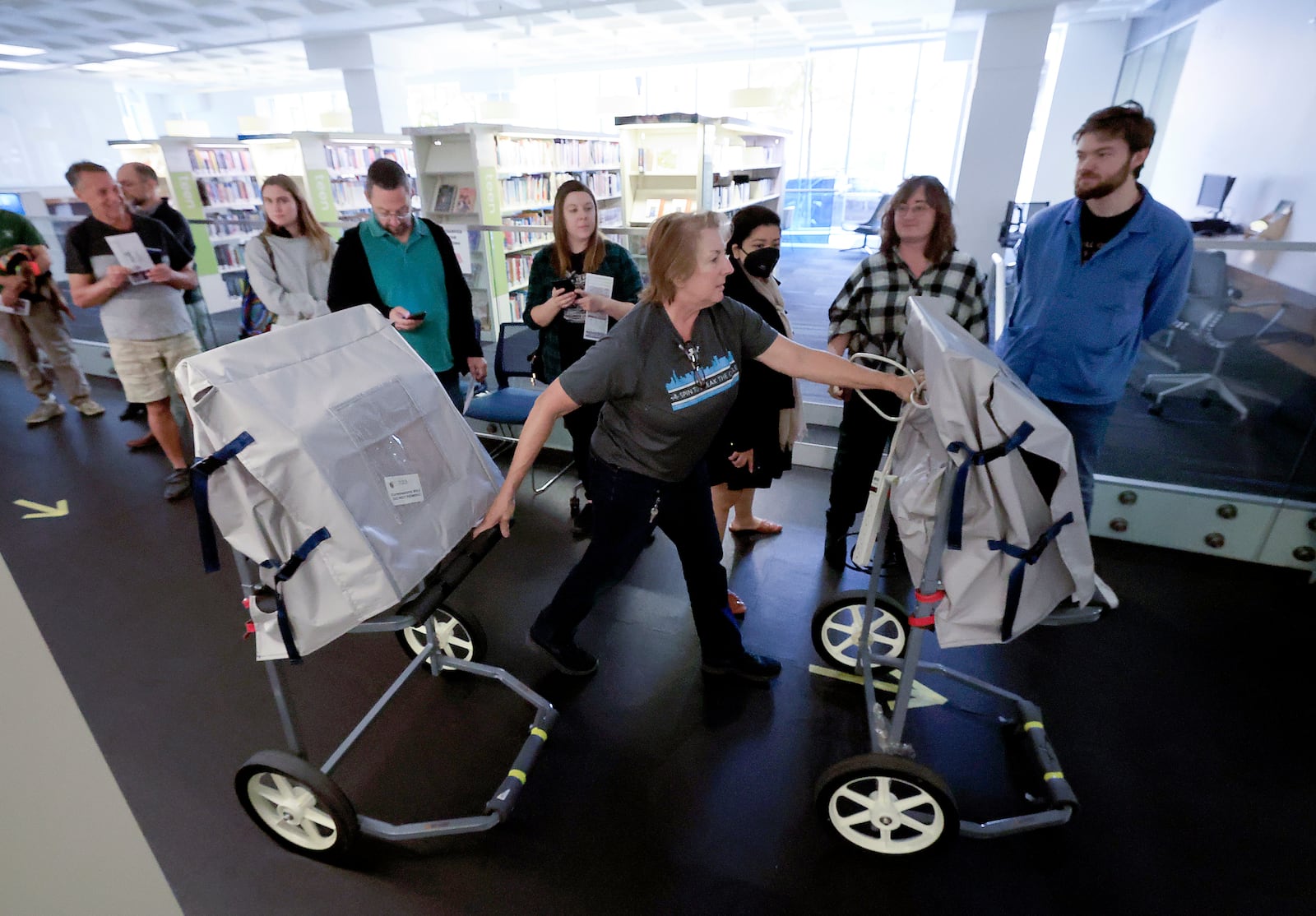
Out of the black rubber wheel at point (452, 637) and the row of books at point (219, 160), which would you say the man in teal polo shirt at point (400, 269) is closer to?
the black rubber wheel at point (452, 637)

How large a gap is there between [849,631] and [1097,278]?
4.96 feet

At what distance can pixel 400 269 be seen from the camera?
8.96ft

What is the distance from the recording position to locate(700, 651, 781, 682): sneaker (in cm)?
237

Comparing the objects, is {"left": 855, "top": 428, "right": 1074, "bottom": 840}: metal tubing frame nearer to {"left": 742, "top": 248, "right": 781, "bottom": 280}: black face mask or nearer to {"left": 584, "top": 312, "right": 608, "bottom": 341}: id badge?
{"left": 742, "top": 248, "right": 781, "bottom": 280}: black face mask

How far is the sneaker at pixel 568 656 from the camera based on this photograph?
227 cm

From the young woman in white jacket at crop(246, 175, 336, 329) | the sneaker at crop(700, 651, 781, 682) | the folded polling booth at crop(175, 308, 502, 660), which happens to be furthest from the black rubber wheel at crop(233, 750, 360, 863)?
the young woman in white jacket at crop(246, 175, 336, 329)

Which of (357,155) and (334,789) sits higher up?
(357,155)

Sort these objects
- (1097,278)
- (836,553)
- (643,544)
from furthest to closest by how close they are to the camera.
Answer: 1. (836,553)
2. (1097,278)
3. (643,544)

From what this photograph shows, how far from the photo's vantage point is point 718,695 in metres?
2.35

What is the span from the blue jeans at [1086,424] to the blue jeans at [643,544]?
1435mm

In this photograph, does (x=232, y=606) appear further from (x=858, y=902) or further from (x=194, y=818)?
(x=858, y=902)

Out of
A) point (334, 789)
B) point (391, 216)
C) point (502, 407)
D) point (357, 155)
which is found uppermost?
point (357, 155)

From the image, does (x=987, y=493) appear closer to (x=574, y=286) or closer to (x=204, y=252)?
(x=574, y=286)

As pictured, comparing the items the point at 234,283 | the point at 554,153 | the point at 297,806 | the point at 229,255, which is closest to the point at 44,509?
the point at 297,806
